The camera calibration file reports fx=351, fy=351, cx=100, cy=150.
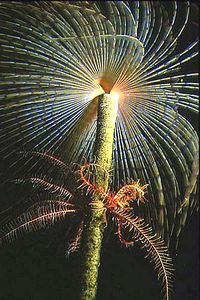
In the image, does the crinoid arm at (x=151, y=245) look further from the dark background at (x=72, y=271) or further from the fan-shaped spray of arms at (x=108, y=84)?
the dark background at (x=72, y=271)

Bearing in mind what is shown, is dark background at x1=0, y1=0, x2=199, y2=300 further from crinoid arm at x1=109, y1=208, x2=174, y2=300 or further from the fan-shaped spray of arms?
crinoid arm at x1=109, y1=208, x2=174, y2=300

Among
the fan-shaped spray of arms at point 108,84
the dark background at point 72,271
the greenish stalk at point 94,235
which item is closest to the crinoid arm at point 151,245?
the greenish stalk at point 94,235

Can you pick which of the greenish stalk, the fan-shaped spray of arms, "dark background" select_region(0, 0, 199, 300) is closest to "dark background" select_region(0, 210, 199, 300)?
"dark background" select_region(0, 0, 199, 300)

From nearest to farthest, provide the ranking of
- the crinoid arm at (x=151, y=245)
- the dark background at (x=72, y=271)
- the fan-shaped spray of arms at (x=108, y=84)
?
the crinoid arm at (x=151, y=245) < the fan-shaped spray of arms at (x=108, y=84) < the dark background at (x=72, y=271)

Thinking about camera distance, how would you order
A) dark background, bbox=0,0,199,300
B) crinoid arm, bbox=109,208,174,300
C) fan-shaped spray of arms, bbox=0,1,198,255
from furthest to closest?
dark background, bbox=0,0,199,300, fan-shaped spray of arms, bbox=0,1,198,255, crinoid arm, bbox=109,208,174,300

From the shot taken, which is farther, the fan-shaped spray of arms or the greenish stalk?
the fan-shaped spray of arms

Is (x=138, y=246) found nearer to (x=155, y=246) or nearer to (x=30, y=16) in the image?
(x=155, y=246)

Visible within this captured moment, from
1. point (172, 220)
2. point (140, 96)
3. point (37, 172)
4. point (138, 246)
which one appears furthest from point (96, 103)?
point (138, 246)

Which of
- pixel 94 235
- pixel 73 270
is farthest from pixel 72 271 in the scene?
pixel 94 235
